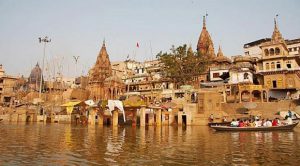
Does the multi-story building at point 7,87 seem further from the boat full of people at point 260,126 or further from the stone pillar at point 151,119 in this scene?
the boat full of people at point 260,126

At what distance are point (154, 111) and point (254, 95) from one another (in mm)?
19163

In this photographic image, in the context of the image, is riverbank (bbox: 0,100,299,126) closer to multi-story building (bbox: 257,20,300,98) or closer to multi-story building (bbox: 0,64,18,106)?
multi-story building (bbox: 257,20,300,98)

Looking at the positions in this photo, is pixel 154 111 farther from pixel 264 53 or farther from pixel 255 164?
pixel 255 164

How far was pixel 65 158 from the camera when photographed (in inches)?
508

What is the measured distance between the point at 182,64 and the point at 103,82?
81.7 ft

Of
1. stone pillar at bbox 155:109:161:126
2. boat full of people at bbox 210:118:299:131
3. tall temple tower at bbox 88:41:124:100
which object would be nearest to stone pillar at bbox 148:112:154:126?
stone pillar at bbox 155:109:161:126

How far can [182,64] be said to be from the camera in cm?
5756

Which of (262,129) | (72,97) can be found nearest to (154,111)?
(262,129)

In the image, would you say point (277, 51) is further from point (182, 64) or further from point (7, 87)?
point (7, 87)

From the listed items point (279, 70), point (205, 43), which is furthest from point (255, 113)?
point (205, 43)

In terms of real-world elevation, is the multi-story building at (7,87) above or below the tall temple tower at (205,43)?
below

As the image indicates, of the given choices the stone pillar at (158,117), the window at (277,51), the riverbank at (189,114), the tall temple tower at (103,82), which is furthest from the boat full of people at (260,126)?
the tall temple tower at (103,82)

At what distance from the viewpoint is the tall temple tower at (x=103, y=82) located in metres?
68.2

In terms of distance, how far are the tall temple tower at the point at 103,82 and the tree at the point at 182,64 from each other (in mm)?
15381
